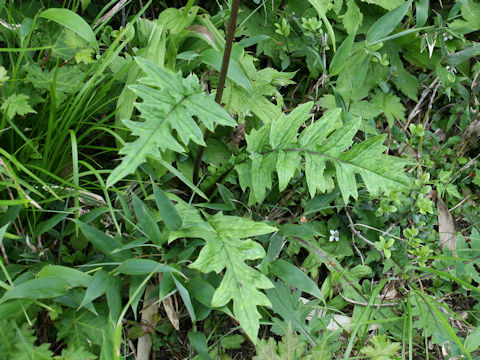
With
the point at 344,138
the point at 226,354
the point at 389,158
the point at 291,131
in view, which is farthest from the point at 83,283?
the point at 389,158

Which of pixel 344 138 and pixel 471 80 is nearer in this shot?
pixel 344 138

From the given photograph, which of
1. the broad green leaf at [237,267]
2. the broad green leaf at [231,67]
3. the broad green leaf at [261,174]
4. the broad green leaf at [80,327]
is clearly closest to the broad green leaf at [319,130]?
the broad green leaf at [261,174]

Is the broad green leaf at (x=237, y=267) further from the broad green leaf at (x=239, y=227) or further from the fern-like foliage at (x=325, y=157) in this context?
the fern-like foliage at (x=325, y=157)

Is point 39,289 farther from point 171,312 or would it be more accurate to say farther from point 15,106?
point 15,106

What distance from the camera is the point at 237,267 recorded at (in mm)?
1384

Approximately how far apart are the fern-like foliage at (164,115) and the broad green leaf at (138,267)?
0.35 metres

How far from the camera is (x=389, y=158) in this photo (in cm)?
164

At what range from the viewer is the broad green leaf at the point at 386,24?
1.89 meters

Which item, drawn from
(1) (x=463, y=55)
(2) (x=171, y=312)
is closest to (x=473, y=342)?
(2) (x=171, y=312)

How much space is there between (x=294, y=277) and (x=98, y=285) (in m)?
0.68

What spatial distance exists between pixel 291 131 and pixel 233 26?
1.42 feet

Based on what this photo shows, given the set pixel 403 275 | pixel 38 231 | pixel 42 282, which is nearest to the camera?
→ pixel 42 282

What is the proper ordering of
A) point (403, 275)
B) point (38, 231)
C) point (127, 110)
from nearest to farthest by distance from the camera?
1. point (38, 231)
2. point (127, 110)
3. point (403, 275)

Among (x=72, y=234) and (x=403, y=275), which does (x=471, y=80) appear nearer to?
(x=403, y=275)
